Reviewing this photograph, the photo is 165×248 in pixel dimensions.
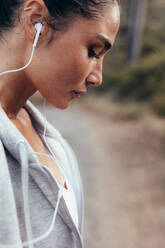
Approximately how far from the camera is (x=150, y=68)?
913 cm

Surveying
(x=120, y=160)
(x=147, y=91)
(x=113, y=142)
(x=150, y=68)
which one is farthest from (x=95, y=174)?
(x=150, y=68)

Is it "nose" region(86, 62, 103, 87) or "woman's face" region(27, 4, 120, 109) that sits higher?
"woman's face" region(27, 4, 120, 109)

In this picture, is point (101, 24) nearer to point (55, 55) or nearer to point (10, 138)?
point (55, 55)

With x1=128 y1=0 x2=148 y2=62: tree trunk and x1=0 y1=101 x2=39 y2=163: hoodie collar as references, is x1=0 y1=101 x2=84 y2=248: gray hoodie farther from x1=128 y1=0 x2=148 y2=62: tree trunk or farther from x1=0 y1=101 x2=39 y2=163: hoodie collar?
x1=128 y1=0 x2=148 y2=62: tree trunk

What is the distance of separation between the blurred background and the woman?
7.99 feet

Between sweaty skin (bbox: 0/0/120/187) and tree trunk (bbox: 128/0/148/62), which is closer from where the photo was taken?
sweaty skin (bbox: 0/0/120/187)

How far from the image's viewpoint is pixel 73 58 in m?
0.96

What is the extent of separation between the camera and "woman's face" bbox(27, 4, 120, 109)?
94 cm

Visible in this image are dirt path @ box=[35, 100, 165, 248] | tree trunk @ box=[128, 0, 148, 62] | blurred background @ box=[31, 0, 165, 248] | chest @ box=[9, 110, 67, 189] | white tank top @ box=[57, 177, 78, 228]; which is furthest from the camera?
tree trunk @ box=[128, 0, 148, 62]

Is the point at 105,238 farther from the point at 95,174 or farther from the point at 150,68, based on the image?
the point at 150,68

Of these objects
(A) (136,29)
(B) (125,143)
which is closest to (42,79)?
(B) (125,143)

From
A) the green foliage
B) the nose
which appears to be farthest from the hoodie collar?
the green foliage

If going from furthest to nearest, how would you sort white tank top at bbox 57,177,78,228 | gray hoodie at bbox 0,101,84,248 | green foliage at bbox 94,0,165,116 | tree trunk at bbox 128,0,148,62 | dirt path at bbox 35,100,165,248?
tree trunk at bbox 128,0,148,62, green foliage at bbox 94,0,165,116, dirt path at bbox 35,100,165,248, white tank top at bbox 57,177,78,228, gray hoodie at bbox 0,101,84,248

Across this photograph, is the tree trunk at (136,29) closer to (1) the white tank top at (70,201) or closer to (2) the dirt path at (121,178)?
(2) the dirt path at (121,178)
